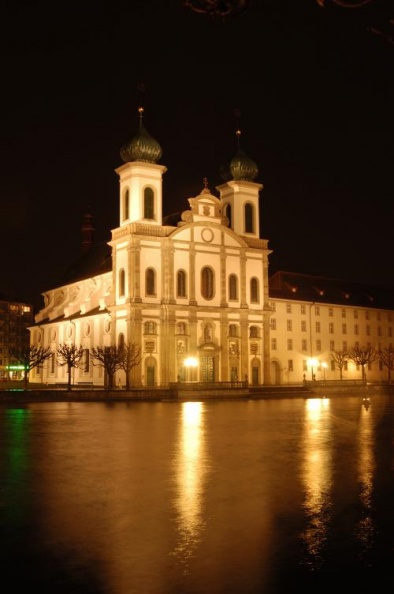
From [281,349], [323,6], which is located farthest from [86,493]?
[281,349]

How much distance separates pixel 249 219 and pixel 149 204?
43.1 feet

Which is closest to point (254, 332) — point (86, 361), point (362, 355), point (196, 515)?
point (86, 361)

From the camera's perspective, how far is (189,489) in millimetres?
14875

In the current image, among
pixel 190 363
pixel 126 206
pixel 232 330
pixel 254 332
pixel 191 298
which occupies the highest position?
pixel 126 206

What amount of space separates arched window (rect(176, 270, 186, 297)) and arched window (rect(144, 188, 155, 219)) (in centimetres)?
642

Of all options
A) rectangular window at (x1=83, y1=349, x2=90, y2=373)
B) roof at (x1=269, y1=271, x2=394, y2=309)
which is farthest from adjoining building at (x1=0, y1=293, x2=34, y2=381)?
roof at (x1=269, y1=271, x2=394, y2=309)

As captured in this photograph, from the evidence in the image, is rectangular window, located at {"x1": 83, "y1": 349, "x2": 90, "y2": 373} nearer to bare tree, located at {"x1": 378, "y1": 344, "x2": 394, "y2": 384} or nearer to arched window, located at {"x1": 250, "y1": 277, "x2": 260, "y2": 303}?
arched window, located at {"x1": 250, "y1": 277, "x2": 260, "y2": 303}

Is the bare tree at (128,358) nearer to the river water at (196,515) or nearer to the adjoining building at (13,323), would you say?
the river water at (196,515)

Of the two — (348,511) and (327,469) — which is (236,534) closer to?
(348,511)

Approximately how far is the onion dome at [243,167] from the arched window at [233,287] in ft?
41.4

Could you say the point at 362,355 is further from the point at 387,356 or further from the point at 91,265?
the point at 91,265

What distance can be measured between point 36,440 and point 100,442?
2.27 m

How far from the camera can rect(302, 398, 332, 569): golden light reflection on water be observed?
10164 millimetres

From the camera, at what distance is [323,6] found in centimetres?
475
